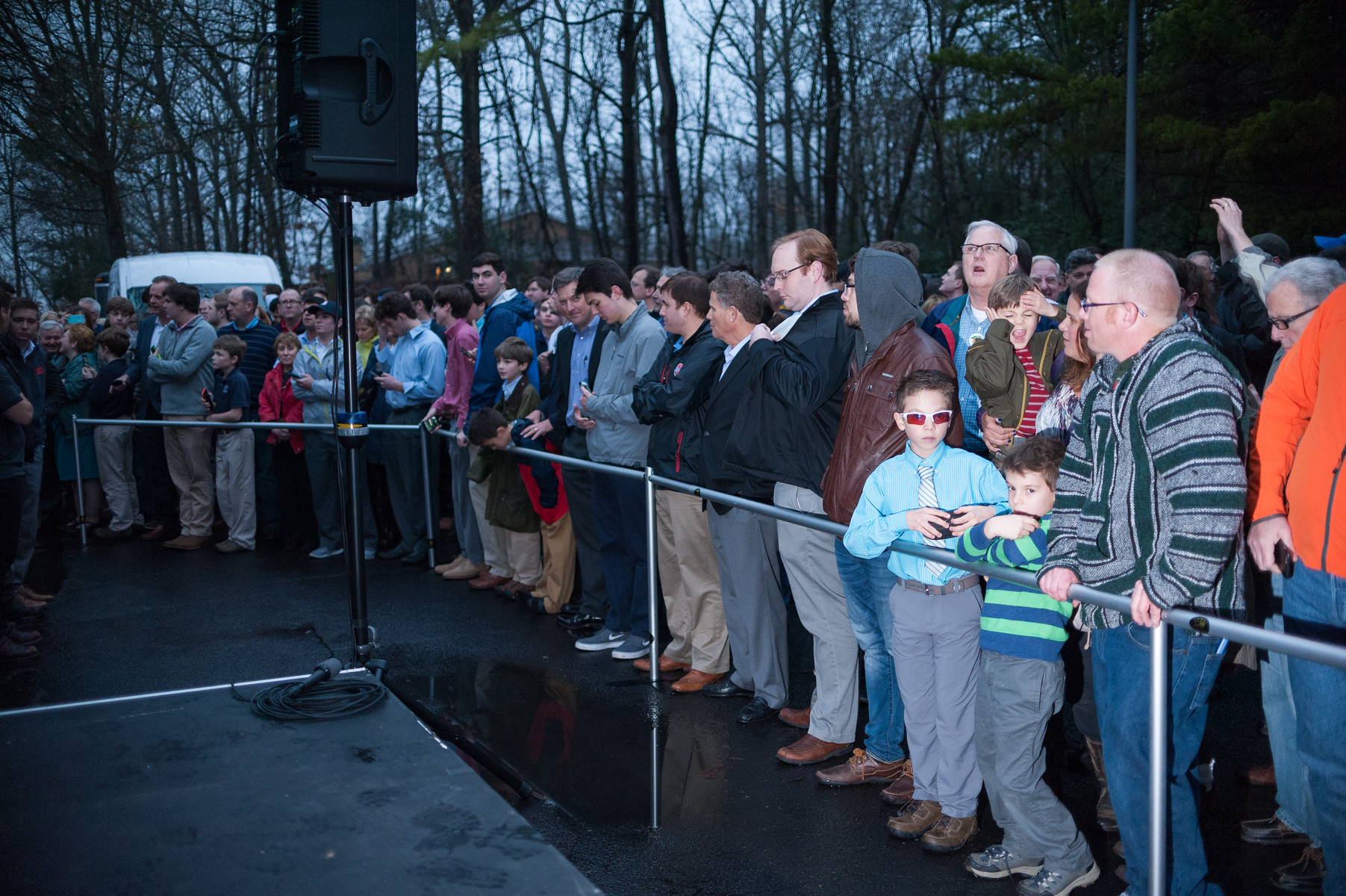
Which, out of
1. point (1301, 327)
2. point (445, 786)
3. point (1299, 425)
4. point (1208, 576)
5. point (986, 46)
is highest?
point (986, 46)

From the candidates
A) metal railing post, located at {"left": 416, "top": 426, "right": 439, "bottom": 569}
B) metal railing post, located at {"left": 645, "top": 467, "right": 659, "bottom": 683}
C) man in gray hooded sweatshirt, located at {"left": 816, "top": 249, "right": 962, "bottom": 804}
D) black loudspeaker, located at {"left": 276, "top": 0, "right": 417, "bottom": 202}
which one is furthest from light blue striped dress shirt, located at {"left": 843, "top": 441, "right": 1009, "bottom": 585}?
metal railing post, located at {"left": 416, "top": 426, "right": 439, "bottom": 569}

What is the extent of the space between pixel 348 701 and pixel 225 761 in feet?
1.94

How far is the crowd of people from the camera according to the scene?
307 cm

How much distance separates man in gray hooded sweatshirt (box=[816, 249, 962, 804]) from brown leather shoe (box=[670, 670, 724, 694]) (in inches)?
48.3

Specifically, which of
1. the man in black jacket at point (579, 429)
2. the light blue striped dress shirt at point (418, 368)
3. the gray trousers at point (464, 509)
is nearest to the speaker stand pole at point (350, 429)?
the man in black jacket at point (579, 429)

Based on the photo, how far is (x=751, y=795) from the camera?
4.38 m

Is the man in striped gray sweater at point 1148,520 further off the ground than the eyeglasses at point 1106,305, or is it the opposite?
→ the eyeglasses at point 1106,305

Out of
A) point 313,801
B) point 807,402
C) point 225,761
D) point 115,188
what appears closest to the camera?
point 313,801

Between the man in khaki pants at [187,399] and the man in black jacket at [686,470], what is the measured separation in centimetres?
542

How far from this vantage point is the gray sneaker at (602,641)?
6473 millimetres

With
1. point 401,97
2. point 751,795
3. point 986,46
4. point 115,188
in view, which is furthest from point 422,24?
point 751,795

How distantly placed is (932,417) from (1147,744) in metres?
1.27

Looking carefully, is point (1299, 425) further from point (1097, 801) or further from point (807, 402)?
point (807, 402)

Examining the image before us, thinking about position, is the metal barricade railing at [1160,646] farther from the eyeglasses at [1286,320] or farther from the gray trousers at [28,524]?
the gray trousers at [28,524]
